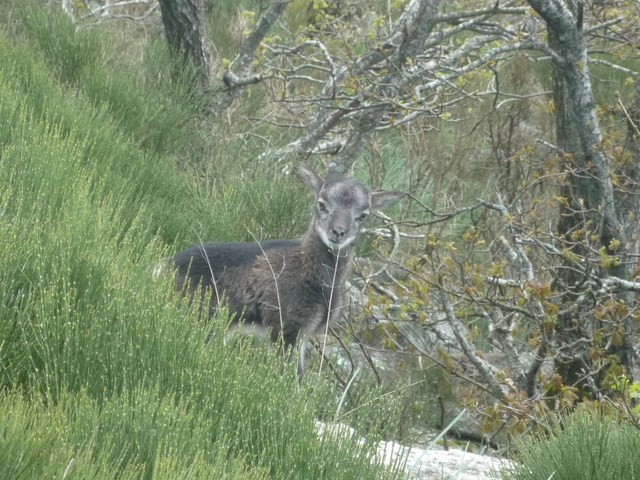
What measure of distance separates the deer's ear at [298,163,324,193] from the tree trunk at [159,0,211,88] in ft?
10.7

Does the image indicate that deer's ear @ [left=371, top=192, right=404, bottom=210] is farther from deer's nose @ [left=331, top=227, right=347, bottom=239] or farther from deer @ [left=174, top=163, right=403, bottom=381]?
deer's nose @ [left=331, top=227, right=347, bottom=239]

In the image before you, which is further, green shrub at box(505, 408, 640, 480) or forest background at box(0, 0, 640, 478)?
green shrub at box(505, 408, 640, 480)

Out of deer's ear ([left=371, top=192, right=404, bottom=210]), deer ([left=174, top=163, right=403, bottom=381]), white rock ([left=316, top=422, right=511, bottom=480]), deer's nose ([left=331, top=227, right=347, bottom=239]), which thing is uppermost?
deer's ear ([left=371, top=192, right=404, bottom=210])

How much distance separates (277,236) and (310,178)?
1.38 meters

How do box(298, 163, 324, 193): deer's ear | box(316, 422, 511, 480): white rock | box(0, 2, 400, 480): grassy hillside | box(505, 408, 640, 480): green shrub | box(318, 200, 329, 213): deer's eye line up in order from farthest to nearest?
1. box(298, 163, 324, 193): deer's ear
2. box(318, 200, 329, 213): deer's eye
3. box(316, 422, 511, 480): white rock
4. box(505, 408, 640, 480): green shrub
5. box(0, 2, 400, 480): grassy hillside

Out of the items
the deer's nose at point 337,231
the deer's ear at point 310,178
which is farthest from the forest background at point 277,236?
the deer's ear at point 310,178

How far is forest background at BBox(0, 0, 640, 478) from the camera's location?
3.97 metres

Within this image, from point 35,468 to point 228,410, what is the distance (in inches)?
43.5

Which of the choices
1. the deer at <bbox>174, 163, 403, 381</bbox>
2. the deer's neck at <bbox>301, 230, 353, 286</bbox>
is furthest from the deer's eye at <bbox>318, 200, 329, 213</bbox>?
the deer's neck at <bbox>301, 230, 353, 286</bbox>

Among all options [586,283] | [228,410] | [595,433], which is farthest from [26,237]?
[586,283]

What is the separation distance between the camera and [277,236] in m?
8.74

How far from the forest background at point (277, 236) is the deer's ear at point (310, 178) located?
1.86 ft

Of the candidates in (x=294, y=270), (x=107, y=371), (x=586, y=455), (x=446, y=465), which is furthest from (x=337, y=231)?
(x=107, y=371)

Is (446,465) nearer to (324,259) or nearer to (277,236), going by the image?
(324,259)
